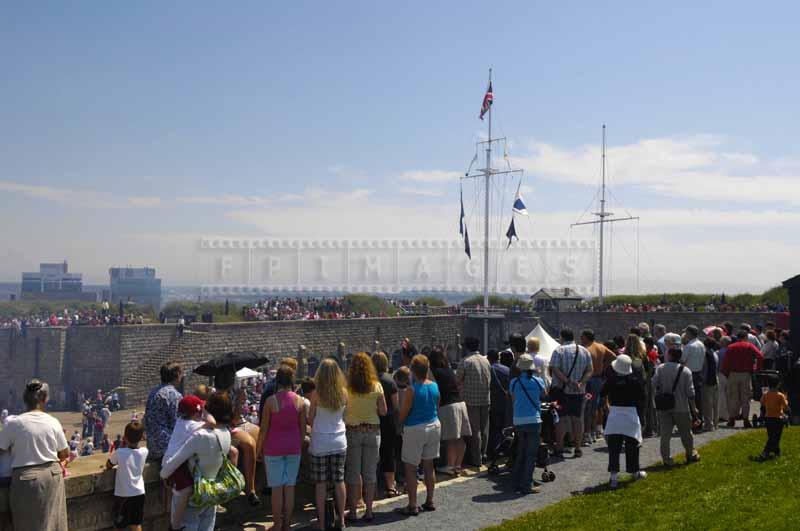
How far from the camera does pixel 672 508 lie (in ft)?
22.9

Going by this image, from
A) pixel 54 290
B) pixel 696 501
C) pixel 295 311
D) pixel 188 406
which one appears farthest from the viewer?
pixel 54 290

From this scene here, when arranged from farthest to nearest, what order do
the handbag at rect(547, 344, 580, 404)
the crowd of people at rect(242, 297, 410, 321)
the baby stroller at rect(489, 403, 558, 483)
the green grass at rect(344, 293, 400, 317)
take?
the green grass at rect(344, 293, 400, 317)
the crowd of people at rect(242, 297, 410, 321)
the handbag at rect(547, 344, 580, 404)
the baby stroller at rect(489, 403, 558, 483)

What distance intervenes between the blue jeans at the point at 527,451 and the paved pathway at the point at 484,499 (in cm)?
19

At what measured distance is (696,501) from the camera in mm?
7172

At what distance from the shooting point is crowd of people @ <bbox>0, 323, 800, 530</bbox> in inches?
219

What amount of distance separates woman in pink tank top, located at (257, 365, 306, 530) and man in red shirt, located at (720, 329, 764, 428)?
8.67 m

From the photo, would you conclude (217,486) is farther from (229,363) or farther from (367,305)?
(367,305)

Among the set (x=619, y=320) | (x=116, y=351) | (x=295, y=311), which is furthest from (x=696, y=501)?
(x=619, y=320)

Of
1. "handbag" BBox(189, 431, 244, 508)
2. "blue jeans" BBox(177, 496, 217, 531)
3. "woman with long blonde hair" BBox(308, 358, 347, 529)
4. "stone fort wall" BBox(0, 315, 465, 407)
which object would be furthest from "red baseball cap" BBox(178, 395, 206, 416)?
"stone fort wall" BBox(0, 315, 465, 407)

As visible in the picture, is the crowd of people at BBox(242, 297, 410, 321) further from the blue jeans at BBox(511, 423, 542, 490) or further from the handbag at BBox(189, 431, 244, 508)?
the handbag at BBox(189, 431, 244, 508)

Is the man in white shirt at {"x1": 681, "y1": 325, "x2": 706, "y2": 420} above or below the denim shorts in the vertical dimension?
above

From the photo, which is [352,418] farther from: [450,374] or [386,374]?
[450,374]

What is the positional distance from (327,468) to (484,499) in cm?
211

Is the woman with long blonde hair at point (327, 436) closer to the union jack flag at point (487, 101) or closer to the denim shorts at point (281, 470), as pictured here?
the denim shorts at point (281, 470)
